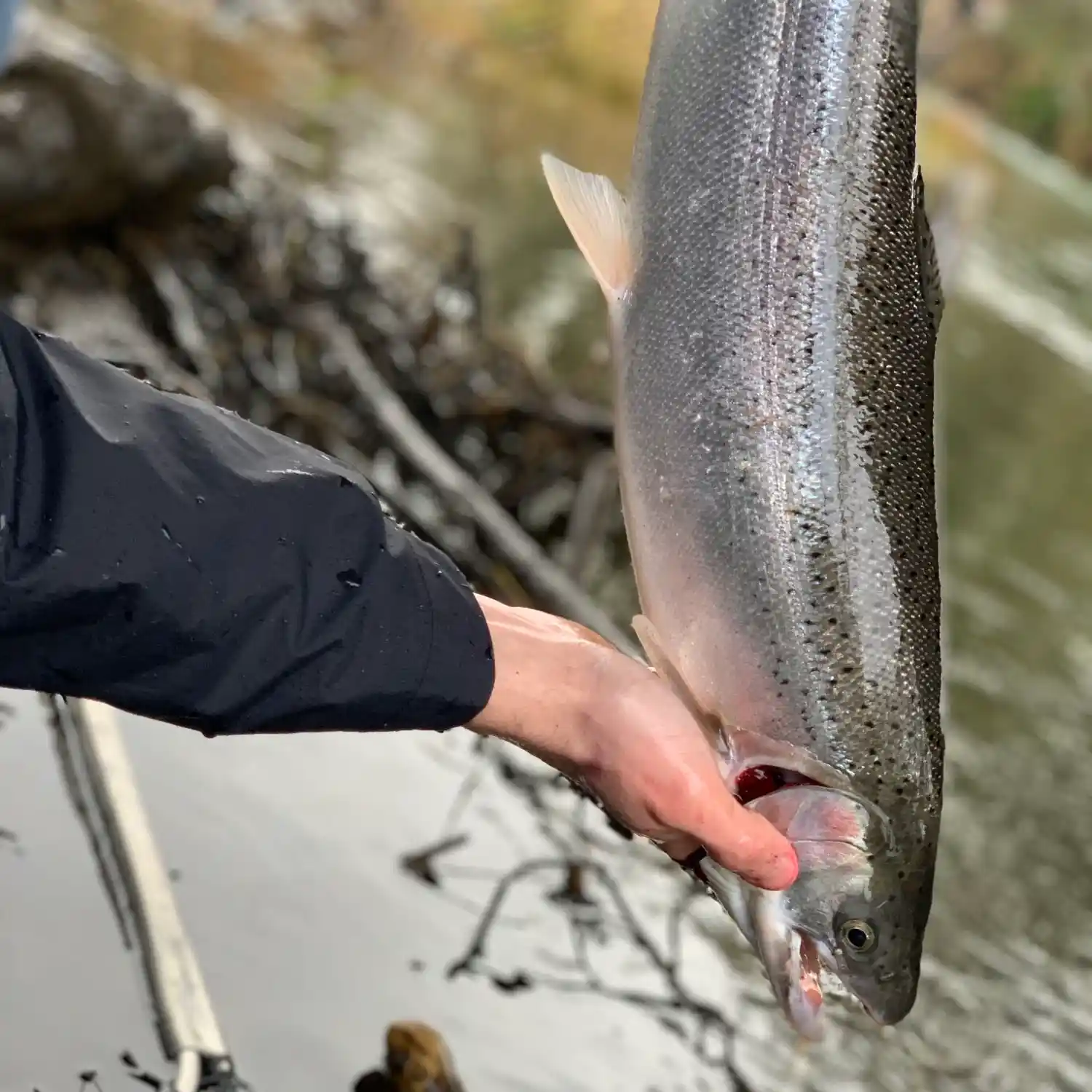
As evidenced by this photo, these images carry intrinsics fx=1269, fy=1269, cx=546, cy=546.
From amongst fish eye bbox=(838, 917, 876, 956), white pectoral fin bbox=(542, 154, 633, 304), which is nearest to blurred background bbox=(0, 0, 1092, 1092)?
white pectoral fin bbox=(542, 154, 633, 304)

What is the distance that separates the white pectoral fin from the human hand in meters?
0.63

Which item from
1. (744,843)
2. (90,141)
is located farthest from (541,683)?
(90,141)

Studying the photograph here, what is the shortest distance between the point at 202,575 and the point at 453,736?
296 cm

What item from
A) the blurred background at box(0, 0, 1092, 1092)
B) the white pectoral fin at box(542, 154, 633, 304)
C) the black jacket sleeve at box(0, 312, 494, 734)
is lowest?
the blurred background at box(0, 0, 1092, 1092)

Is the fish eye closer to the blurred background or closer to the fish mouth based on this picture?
the fish mouth

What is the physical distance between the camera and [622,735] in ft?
6.50

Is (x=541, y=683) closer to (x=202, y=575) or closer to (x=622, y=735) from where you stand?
(x=622, y=735)

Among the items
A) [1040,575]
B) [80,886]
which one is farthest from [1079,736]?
[80,886]

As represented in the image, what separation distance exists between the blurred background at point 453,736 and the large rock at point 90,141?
20 mm

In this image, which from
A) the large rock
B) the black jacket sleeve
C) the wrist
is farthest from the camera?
the large rock

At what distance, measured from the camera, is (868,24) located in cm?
224

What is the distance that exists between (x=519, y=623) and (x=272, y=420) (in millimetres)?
4153

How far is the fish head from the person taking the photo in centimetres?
210

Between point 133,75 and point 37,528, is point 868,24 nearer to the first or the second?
point 37,528
